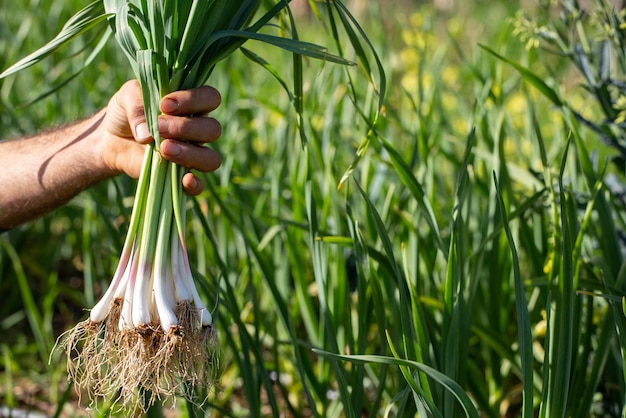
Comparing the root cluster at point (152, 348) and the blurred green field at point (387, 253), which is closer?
the root cluster at point (152, 348)

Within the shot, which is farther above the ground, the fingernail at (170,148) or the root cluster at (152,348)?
the fingernail at (170,148)

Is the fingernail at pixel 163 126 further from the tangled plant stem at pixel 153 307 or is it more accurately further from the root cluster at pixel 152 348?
the root cluster at pixel 152 348

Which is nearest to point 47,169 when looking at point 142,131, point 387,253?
point 142,131

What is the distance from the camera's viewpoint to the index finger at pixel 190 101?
98cm

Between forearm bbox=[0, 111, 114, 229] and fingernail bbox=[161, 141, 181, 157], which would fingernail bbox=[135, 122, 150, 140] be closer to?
fingernail bbox=[161, 141, 181, 157]

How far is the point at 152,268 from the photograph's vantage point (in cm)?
98

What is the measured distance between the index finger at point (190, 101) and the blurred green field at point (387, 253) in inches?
11.1

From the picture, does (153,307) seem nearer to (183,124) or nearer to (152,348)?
(152,348)

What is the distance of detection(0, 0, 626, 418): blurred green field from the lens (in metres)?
1.16

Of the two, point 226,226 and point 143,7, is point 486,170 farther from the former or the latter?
point 143,7

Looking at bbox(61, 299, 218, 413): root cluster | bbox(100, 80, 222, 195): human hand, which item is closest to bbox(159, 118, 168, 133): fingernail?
bbox(100, 80, 222, 195): human hand

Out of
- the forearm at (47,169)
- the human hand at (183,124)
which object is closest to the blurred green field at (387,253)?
the forearm at (47,169)

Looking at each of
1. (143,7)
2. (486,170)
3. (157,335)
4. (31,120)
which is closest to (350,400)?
(157,335)

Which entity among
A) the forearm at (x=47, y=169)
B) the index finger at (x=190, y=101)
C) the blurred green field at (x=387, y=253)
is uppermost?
the index finger at (x=190, y=101)
